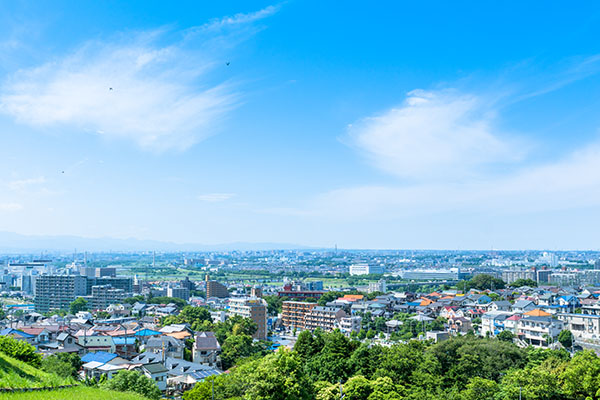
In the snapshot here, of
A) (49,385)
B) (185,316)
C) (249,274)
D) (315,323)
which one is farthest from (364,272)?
(49,385)

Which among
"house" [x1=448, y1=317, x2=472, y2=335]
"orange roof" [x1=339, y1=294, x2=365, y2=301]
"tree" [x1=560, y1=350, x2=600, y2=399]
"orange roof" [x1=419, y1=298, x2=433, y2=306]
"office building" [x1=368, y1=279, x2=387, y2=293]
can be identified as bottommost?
"office building" [x1=368, y1=279, x2=387, y2=293]

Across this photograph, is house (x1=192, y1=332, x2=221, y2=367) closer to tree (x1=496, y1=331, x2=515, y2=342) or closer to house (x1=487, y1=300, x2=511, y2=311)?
tree (x1=496, y1=331, x2=515, y2=342)

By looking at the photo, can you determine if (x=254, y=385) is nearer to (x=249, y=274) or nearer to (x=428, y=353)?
(x=428, y=353)

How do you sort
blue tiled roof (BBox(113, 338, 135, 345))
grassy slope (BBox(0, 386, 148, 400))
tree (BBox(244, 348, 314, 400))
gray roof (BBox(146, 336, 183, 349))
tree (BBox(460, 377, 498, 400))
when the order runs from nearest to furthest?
grassy slope (BBox(0, 386, 148, 400)) < tree (BBox(244, 348, 314, 400)) < tree (BBox(460, 377, 498, 400)) < gray roof (BBox(146, 336, 183, 349)) < blue tiled roof (BBox(113, 338, 135, 345))

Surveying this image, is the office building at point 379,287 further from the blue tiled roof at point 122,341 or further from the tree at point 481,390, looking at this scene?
the tree at point 481,390

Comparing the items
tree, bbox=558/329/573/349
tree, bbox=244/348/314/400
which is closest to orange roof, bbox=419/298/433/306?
tree, bbox=558/329/573/349

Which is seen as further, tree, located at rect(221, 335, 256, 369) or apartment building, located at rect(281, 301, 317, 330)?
apartment building, located at rect(281, 301, 317, 330)

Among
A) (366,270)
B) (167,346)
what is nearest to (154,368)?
(167,346)
